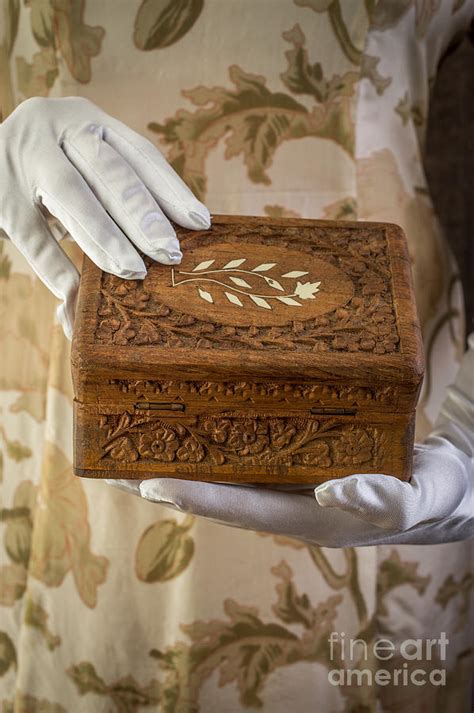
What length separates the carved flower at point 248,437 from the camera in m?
0.78

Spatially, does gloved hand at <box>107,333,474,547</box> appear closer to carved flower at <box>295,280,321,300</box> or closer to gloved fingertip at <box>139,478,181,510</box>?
gloved fingertip at <box>139,478,181,510</box>

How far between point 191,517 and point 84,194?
1.38ft

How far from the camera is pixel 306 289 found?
814mm

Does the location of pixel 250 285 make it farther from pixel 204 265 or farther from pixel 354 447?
pixel 354 447

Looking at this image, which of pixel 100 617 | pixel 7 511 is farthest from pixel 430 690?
pixel 7 511

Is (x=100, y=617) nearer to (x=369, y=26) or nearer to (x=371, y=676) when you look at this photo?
(x=371, y=676)

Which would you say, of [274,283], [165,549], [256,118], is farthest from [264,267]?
[165,549]

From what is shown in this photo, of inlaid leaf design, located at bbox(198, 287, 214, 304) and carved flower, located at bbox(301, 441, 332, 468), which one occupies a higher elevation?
→ inlaid leaf design, located at bbox(198, 287, 214, 304)

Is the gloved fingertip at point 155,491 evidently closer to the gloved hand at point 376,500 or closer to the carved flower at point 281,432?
the gloved hand at point 376,500

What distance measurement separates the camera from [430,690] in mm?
1160

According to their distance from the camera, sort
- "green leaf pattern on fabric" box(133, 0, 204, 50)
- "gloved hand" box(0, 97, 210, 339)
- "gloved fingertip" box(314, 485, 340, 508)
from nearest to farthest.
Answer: "gloved fingertip" box(314, 485, 340, 508) → "gloved hand" box(0, 97, 210, 339) → "green leaf pattern on fabric" box(133, 0, 204, 50)

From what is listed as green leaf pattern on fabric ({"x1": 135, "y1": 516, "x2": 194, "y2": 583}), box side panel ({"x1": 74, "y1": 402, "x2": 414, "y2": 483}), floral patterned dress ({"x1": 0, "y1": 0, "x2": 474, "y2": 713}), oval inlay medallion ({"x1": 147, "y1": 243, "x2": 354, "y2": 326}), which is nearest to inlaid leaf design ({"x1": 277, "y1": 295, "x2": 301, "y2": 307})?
oval inlay medallion ({"x1": 147, "y1": 243, "x2": 354, "y2": 326})

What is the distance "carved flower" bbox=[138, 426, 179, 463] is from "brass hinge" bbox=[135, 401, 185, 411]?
2 centimetres

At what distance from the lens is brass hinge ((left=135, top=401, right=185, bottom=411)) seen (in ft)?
2.49
